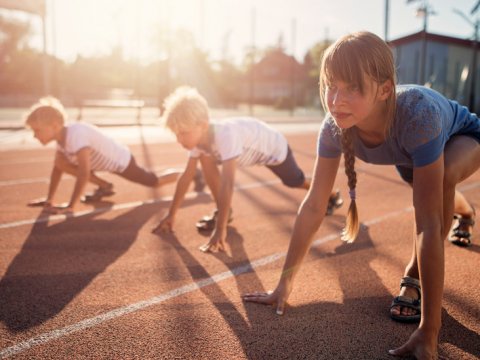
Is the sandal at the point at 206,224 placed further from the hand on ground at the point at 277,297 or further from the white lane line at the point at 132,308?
the hand on ground at the point at 277,297

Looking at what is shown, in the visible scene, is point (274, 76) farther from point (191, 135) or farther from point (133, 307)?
point (133, 307)

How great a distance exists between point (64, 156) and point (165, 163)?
151 inches

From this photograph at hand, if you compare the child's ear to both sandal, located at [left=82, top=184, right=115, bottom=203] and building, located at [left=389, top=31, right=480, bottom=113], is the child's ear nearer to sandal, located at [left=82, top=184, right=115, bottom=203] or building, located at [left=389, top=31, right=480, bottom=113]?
sandal, located at [left=82, top=184, right=115, bottom=203]

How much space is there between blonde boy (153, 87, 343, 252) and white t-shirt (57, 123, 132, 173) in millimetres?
1541

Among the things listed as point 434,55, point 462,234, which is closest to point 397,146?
point 462,234

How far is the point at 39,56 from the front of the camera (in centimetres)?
4509

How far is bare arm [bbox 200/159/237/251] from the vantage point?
3.69 m

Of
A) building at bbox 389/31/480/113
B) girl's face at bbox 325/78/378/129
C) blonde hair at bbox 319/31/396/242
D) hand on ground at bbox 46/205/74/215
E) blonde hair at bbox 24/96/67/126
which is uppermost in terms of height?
building at bbox 389/31/480/113

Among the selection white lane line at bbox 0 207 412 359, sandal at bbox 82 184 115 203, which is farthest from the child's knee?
sandal at bbox 82 184 115 203

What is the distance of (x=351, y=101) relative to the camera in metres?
2.15

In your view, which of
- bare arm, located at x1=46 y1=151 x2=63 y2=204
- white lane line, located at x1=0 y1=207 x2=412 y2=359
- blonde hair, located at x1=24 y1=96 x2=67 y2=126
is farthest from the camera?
bare arm, located at x1=46 y1=151 x2=63 y2=204

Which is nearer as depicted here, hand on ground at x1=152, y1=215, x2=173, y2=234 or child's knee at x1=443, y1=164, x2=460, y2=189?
child's knee at x1=443, y1=164, x2=460, y2=189

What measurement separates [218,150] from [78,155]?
1970 mm

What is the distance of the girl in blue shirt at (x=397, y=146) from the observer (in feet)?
6.83
